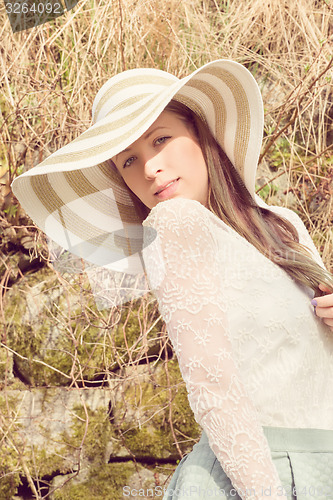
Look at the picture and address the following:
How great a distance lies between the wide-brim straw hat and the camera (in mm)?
1361

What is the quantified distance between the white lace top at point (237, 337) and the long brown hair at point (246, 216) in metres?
0.05

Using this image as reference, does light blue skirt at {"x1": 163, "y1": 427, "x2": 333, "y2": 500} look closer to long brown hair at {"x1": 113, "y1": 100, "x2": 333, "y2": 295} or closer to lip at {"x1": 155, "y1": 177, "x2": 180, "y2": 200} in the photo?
long brown hair at {"x1": 113, "y1": 100, "x2": 333, "y2": 295}

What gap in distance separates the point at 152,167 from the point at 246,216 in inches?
11.4

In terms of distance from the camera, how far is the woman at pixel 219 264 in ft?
3.71

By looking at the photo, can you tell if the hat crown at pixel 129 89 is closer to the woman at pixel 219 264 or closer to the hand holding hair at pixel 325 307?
the woman at pixel 219 264

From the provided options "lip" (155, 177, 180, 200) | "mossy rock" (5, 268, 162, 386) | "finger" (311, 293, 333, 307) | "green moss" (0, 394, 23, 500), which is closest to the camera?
"finger" (311, 293, 333, 307)

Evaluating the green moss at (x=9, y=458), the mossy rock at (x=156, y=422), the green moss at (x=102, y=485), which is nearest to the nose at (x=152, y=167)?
the mossy rock at (x=156, y=422)

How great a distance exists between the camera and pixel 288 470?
120 centimetres

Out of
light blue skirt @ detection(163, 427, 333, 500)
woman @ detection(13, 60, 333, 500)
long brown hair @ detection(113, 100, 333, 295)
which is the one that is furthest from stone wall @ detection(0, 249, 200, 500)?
light blue skirt @ detection(163, 427, 333, 500)

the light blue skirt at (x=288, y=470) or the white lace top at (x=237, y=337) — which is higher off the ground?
the white lace top at (x=237, y=337)

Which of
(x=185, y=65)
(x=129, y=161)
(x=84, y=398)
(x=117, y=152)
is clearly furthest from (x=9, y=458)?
(x=185, y=65)

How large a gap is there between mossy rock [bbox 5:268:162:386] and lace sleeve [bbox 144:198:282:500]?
1431mm

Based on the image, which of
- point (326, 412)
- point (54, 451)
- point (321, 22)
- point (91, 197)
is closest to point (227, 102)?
point (91, 197)

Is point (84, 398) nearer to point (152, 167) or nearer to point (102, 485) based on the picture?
point (102, 485)
